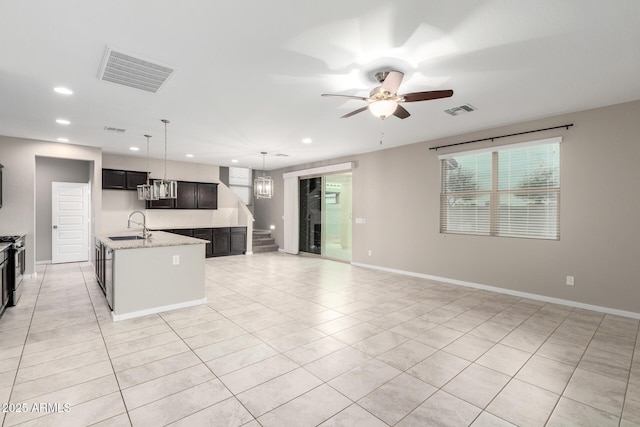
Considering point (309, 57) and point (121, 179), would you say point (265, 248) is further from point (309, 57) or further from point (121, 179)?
point (309, 57)

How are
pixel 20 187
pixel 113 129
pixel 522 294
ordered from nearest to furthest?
1. pixel 522 294
2. pixel 113 129
3. pixel 20 187

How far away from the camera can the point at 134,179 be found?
7.40 meters

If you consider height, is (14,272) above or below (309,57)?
below

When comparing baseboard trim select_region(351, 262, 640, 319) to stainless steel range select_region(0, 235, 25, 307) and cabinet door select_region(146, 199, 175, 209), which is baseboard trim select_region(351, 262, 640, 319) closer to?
cabinet door select_region(146, 199, 175, 209)

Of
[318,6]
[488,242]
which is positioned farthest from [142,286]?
[488,242]

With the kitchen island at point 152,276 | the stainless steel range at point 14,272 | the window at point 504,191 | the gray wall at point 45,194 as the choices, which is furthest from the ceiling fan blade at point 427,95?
the gray wall at point 45,194

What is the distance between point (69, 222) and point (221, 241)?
348 centimetres

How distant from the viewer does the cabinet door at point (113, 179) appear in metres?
7.04

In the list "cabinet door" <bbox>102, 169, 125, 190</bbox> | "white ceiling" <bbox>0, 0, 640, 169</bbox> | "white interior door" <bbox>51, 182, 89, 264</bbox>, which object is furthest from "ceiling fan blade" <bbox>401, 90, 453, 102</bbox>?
"white interior door" <bbox>51, 182, 89, 264</bbox>

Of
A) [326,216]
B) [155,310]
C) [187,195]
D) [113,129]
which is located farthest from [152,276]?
[326,216]

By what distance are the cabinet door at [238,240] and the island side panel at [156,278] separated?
173 inches

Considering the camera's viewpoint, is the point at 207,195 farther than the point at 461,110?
Yes

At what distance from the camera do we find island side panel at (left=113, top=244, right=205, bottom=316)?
3637 millimetres

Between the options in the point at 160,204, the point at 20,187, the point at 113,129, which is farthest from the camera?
the point at 160,204
